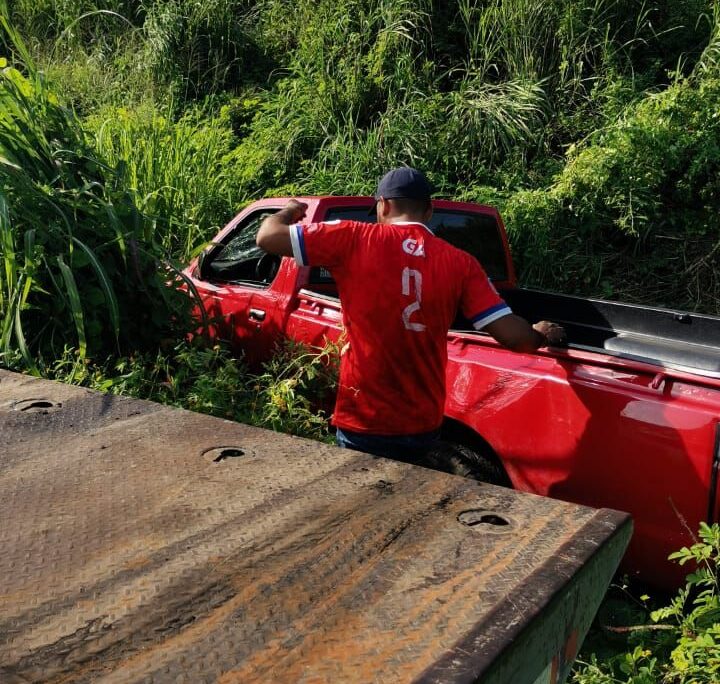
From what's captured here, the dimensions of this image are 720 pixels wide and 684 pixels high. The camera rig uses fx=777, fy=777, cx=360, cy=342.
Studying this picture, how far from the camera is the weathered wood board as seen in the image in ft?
3.87

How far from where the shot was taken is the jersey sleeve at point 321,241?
109 inches

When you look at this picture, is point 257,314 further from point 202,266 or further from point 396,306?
point 396,306

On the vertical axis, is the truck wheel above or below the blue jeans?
below

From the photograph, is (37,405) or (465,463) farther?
(465,463)

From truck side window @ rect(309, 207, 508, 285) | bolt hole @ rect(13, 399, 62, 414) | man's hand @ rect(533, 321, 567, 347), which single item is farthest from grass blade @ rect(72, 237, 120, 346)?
man's hand @ rect(533, 321, 567, 347)

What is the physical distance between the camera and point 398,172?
2926 millimetres

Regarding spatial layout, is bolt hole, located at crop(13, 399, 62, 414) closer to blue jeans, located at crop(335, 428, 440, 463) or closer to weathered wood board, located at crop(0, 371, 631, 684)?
weathered wood board, located at crop(0, 371, 631, 684)

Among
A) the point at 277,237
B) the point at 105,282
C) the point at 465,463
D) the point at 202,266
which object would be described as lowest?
the point at 465,463

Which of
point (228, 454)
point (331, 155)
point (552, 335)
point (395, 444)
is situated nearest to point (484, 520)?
point (228, 454)

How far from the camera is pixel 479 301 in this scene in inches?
111

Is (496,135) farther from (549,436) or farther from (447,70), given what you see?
(549,436)

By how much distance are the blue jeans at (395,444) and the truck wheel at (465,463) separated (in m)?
0.18

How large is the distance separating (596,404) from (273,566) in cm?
159

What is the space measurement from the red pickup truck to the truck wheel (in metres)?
0.03
